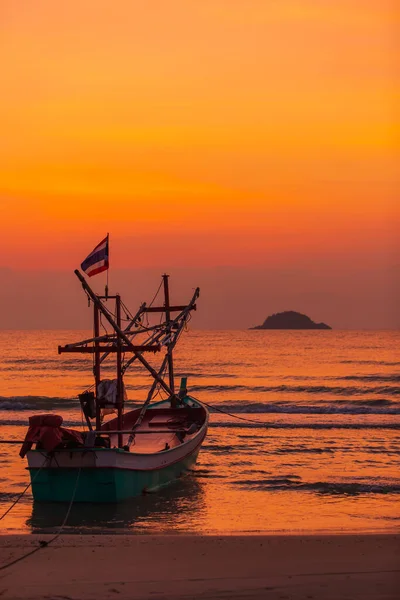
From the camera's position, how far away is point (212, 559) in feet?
42.2

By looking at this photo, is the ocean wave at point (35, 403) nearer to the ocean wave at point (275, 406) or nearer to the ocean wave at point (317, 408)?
the ocean wave at point (275, 406)

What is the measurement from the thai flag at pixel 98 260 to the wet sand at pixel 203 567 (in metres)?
6.63

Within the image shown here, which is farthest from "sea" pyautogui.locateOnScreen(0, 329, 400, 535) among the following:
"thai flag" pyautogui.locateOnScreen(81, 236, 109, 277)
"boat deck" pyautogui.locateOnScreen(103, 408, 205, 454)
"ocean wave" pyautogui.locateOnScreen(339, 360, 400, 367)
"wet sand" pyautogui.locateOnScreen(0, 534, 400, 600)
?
"ocean wave" pyautogui.locateOnScreen(339, 360, 400, 367)

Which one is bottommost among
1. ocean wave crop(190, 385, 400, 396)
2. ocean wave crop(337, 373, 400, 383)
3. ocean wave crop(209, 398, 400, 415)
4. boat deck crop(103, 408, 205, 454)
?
ocean wave crop(209, 398, 400, 415)

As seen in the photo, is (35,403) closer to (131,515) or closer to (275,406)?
(275,406)

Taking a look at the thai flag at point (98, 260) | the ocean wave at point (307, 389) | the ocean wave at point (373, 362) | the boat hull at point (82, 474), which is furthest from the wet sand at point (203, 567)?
the ocean wave at point (373, 362)

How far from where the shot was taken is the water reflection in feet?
55.7

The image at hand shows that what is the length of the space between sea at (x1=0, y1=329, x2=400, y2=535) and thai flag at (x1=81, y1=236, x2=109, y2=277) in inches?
220

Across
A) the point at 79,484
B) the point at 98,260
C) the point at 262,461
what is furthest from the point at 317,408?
the point at 98,260

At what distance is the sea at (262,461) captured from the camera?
17594 mm

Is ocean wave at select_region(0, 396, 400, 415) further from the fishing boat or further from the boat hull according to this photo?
the boat hull

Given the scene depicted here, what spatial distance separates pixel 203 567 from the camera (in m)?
12.2

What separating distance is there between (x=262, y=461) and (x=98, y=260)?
11.1m

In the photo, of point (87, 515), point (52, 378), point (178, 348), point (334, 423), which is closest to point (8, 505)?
point (87, 515)
